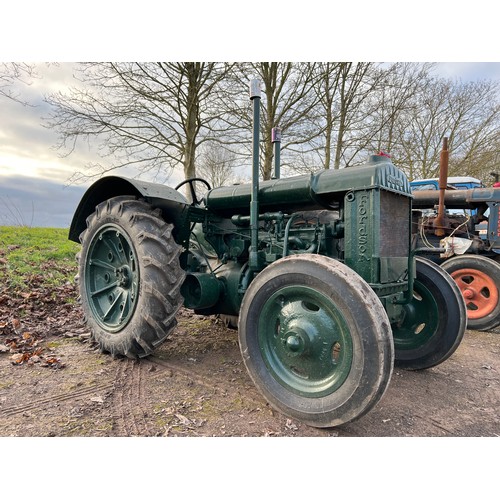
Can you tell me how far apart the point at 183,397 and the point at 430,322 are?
88.5 inches

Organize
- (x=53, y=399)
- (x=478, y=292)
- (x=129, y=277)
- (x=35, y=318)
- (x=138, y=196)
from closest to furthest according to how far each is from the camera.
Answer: (x=53, y=399), (x=129, y=277), (x=138, y=196), (x=35, y=318), (x=478, y=292)

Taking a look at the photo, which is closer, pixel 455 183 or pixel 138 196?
pixel 138 196

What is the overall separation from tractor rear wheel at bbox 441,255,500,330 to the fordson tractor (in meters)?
2.47

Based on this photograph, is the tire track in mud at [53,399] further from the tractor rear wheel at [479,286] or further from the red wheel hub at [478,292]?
the red wheel hub at [478,292]

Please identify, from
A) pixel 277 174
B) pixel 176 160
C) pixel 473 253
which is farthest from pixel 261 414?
pixel 176 160

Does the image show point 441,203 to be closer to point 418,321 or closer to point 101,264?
point 418,321

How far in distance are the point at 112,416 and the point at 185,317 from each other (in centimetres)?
265

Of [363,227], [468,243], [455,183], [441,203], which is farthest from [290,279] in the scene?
[455,183]

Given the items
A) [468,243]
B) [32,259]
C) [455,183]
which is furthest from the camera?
[455,183]

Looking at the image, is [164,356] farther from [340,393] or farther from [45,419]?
[340,393]

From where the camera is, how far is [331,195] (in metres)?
2.78

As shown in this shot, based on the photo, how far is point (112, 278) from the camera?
3578 mm

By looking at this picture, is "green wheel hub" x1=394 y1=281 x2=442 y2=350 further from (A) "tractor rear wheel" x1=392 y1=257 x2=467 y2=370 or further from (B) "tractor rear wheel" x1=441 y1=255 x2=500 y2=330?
(B) "tractor rear wheel" x1=441 y1=255 x2=500 y2=330

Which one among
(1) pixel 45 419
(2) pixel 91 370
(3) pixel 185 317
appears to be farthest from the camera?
(3) pixel 185 317
